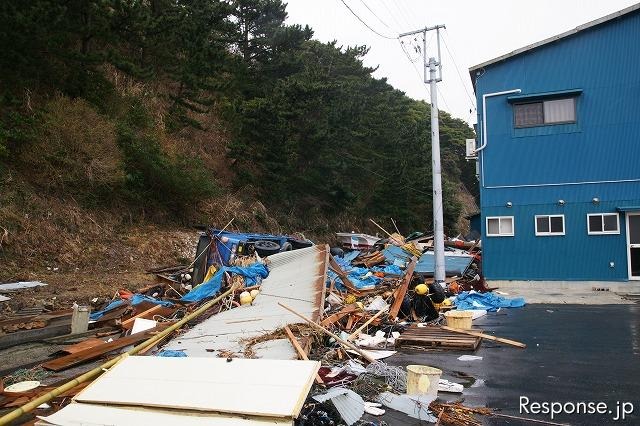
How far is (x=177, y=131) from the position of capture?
22.7m

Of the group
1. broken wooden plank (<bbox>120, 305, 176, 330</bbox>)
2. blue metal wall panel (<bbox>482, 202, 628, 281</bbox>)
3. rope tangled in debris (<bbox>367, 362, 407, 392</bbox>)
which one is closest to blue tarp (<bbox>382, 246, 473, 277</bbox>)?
blue metal wall panel (<bbox>482, 202, 628, 281</bbox>)

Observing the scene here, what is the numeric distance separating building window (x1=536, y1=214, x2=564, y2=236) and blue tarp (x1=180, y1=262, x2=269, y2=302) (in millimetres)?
8936

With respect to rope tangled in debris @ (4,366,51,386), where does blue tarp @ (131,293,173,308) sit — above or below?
above

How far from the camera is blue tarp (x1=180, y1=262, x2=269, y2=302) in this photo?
10.7 meters

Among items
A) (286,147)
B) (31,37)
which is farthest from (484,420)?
(286,147)

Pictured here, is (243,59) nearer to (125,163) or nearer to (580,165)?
(125,163)

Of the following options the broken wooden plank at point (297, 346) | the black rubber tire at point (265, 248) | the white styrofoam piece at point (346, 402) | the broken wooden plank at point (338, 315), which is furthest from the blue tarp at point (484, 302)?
the white styrofoam piece at point (346, 402)

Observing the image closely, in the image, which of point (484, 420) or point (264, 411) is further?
point (484, 420)

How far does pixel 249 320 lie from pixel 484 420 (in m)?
→ 4.72

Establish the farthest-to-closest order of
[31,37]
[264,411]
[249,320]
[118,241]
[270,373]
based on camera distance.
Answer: [118,241]
[31,37]
[249,320]
[270,373]
[264,411]

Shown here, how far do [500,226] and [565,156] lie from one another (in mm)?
2978

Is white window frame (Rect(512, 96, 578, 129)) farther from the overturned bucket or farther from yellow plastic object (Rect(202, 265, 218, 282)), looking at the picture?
the overturned bucket

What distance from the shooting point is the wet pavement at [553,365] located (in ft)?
15.6

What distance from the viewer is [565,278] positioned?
1388 centimetres
